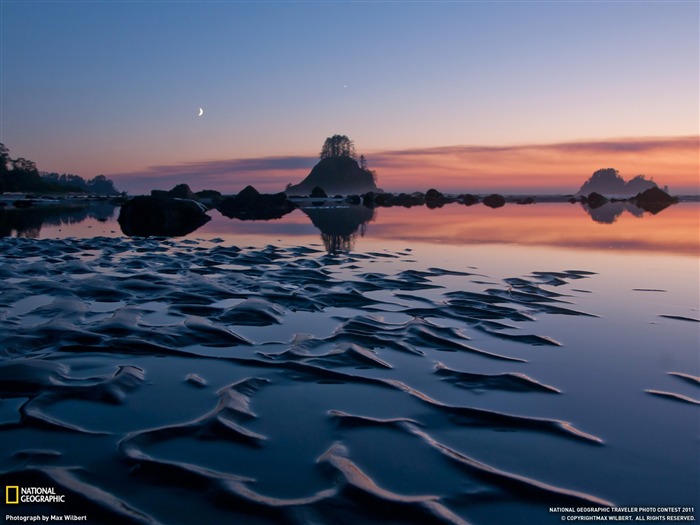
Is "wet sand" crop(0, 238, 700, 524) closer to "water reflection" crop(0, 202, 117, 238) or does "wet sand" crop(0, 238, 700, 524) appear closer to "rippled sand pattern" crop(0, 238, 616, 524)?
"rippled sand pattern" crop(0, 238, 616, 524)

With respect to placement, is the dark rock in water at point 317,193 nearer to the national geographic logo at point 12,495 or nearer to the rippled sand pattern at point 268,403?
the rippled sand pattern at point 268,403

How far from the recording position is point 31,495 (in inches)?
96.2

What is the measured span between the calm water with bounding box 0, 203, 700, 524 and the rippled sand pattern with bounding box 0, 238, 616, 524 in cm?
1

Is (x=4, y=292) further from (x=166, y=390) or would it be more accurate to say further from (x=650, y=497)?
(x=650, y=497)

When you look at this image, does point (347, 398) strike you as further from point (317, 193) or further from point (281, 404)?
point (317, 193)

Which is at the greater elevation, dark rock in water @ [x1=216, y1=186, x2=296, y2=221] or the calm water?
dark rock in water @ [x1=216, y1=186, x2=296, y2=221]

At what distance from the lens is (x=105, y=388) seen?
146 inches

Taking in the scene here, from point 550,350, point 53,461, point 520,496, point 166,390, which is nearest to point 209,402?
point 166,390

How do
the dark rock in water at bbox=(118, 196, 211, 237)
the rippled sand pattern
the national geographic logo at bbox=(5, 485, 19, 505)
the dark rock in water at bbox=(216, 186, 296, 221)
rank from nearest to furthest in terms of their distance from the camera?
the national geographic logo at bbox=(5, 485, 19, 505), the rippled sand pattern, the dark rock in water at bbox=(118, 196, 211, 237), the dark rock in water at bbox=(216, 186, 296, 221)

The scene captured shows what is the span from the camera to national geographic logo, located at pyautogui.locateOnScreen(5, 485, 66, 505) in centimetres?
241

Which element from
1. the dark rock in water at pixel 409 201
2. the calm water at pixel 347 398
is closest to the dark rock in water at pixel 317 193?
the dark rock in water at pixel 409 201

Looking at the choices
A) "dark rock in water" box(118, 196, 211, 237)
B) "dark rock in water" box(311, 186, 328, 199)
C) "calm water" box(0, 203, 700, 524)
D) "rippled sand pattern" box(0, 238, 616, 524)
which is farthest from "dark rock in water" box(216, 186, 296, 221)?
"dark rock in water" box(311, 186, 328, 199)

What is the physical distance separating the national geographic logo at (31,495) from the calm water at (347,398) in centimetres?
6

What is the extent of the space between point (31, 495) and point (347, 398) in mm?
2008
